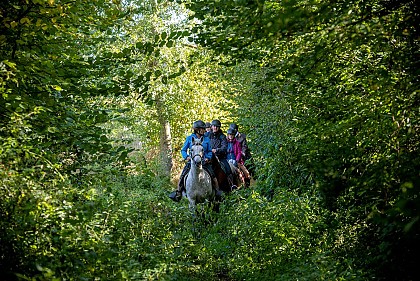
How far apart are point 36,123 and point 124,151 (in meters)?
1.03

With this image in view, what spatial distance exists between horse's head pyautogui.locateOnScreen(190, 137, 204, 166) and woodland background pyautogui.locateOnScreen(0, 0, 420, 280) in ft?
9.60

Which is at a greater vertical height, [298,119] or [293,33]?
[293,33]

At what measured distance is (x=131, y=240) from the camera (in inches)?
222

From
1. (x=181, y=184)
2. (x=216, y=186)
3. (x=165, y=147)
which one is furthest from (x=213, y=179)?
(x=165, y=147)

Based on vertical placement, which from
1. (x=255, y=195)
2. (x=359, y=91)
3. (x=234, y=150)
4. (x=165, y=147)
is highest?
(x=165, y=147)

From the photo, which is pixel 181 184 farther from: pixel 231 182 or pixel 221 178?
pixel 231 182

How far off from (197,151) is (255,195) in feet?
13.4

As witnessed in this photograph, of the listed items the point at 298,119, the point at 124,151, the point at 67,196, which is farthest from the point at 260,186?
the point at 67,196

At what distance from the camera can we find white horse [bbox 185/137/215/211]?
504 inches

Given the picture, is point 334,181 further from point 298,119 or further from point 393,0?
point 393,0

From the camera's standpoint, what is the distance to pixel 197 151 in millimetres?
12602

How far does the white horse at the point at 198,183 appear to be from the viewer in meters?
12.8

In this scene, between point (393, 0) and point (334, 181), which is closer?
point (393, 0)

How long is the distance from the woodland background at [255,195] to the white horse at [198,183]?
3198 millimetres
